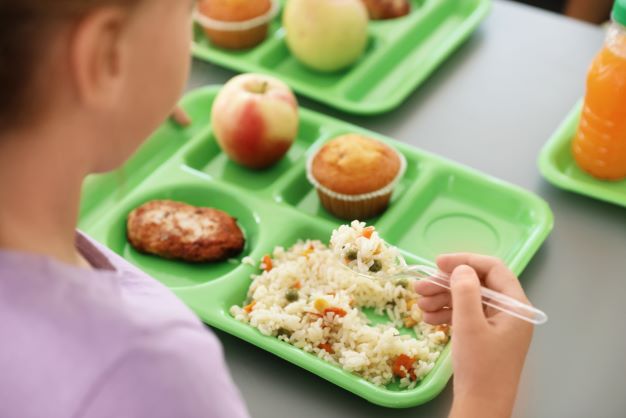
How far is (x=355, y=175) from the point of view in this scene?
148 cm

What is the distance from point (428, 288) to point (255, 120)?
0.57 meters

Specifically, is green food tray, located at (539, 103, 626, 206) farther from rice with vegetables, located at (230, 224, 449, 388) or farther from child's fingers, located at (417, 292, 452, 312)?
child's fingers, located at (417, 292, 452, 312)

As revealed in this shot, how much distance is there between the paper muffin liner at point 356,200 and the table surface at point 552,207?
7.8 inches

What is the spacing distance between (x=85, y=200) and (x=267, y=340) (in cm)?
49

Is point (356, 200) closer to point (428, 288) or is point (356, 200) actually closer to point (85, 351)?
point (428, 288)

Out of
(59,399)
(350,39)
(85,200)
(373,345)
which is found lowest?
(85,200)

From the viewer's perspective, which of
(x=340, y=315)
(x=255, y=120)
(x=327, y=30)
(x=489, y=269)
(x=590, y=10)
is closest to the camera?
(x=489, y=269)

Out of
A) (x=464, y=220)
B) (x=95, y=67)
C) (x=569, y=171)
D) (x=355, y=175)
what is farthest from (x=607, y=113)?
(x=95, y=67)

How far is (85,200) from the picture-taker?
5.04 ft

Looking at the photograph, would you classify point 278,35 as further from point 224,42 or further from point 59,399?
point 59,399

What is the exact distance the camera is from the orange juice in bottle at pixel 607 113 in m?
1.42

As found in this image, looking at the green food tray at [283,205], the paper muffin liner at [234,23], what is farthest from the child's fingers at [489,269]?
the paper muffin liner at [234,23]

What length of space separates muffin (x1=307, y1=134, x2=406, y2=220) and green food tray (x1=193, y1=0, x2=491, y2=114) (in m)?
0.20

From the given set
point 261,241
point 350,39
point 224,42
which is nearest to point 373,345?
point 261,241
